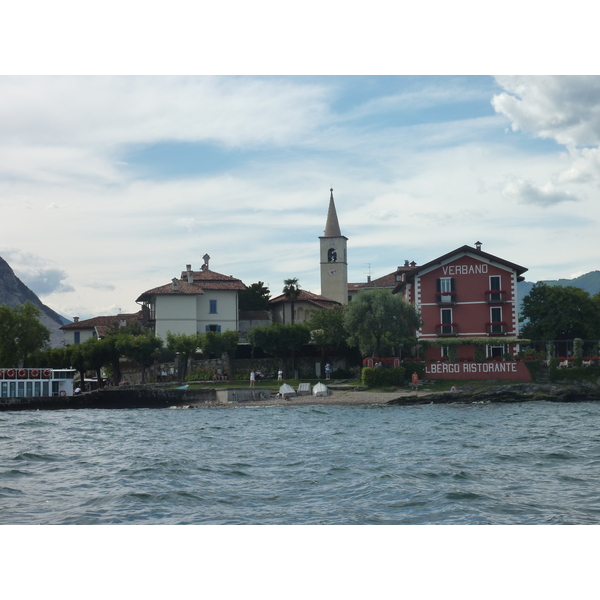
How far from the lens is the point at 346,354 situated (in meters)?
54.7

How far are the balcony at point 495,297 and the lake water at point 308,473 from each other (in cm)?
2323

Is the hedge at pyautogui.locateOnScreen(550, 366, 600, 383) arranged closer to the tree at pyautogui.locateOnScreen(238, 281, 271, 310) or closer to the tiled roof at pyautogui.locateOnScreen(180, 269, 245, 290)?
the tiled roof at pyautogui.locateOnScreen(180, 269, 245, 290)

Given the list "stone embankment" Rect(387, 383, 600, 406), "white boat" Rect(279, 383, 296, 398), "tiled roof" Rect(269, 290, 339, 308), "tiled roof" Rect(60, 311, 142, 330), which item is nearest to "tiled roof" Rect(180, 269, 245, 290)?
"tiled roof" Rect(269, 290, 339, 308)

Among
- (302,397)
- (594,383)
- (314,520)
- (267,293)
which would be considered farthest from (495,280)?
(314,520)

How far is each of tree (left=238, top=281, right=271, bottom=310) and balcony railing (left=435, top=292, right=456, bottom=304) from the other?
29.2m

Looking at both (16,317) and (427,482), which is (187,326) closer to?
(16,317)

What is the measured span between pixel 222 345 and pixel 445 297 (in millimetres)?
16542

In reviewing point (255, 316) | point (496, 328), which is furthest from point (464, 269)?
point (255, 316)

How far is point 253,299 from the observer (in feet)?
263

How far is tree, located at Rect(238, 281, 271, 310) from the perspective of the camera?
261ft

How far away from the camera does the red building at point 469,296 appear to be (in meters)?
52.6

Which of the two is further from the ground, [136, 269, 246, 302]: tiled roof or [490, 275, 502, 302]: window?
[136, 269, 246, 302]: tiled roof

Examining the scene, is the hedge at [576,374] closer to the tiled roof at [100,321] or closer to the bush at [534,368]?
the bush at [534,368]

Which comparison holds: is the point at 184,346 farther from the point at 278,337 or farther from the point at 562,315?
the point at 562,315
